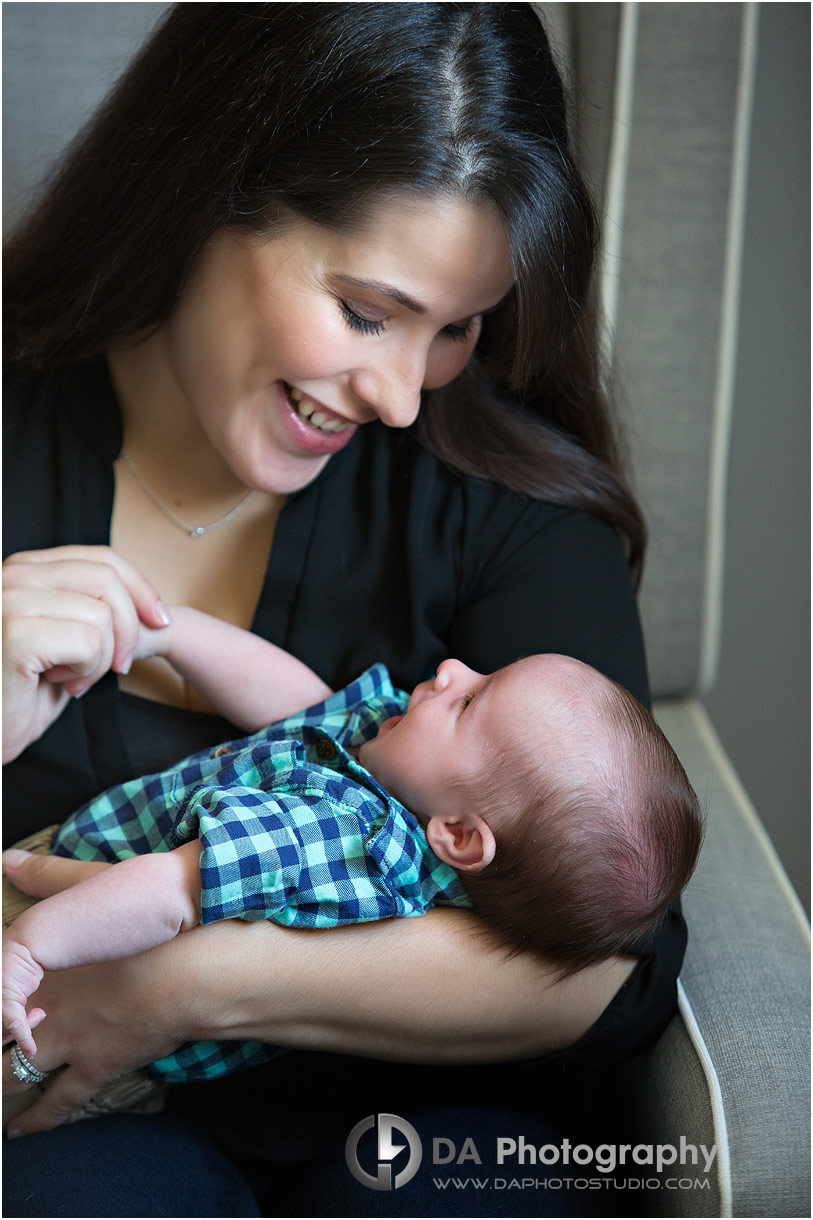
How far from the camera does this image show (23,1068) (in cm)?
92

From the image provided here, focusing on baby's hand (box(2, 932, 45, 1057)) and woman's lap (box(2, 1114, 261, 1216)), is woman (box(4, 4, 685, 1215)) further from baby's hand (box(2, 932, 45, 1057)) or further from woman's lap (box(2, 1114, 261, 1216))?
baby's hand (box(2, 932, 45, 1057))

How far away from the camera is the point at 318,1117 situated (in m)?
1.05

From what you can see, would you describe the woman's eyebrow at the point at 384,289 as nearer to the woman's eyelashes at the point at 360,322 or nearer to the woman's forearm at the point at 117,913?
the woman's eyelashes at the point at 360,322

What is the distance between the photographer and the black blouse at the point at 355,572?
1.14m

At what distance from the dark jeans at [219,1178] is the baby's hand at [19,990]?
233 millimetres

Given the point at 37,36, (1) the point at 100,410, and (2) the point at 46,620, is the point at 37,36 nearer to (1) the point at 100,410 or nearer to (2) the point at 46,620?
(1) the point at 100,410

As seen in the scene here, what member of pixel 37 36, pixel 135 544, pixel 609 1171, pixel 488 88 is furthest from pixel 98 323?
pixel 609 1171

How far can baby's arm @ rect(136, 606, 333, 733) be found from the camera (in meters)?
1.13

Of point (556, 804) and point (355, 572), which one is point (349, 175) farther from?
point (556, 804)

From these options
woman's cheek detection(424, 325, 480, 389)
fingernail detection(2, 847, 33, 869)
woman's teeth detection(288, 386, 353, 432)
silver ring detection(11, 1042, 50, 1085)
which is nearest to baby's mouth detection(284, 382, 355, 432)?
woman's teeth detection(288, 386, 353, 432)

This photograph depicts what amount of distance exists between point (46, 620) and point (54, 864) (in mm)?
231

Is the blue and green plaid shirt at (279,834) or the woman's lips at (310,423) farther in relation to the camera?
the woman's lips at (310,423)

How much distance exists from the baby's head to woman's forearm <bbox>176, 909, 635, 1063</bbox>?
4 centimetres

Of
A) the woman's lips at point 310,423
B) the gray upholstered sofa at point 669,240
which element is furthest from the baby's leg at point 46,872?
the gray upholstered sofa at point 669,240
